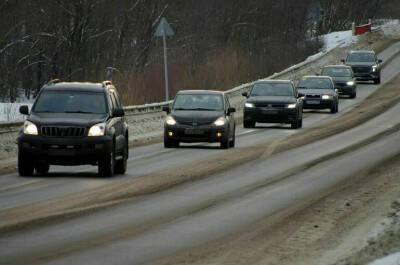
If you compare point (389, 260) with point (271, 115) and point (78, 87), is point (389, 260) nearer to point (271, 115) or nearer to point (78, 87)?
point (78, 87)

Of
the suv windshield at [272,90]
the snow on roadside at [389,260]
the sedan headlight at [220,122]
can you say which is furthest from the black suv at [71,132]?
the suv windshield at [272,90]

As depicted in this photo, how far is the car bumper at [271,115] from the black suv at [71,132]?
1790cm

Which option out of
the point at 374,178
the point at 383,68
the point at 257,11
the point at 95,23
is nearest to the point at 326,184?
the point at 374,178

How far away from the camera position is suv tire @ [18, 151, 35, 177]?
20822mm

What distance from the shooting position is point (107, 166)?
20922 millimetres

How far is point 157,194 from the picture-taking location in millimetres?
17938

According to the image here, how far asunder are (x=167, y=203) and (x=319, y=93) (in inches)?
1278

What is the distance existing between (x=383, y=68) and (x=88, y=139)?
55805 mm

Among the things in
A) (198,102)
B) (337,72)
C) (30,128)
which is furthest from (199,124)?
(337,72)

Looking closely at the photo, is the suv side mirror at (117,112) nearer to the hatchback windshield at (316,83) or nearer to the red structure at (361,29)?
the hatchback windshield at (316,83)

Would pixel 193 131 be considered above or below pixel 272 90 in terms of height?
above

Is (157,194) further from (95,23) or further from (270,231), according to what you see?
(95,23)

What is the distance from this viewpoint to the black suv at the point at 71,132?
67.7ft

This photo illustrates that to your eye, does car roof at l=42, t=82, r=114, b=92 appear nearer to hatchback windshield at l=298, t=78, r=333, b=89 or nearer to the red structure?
hatchback windshield at l=298, t=78, r=333, b=89
